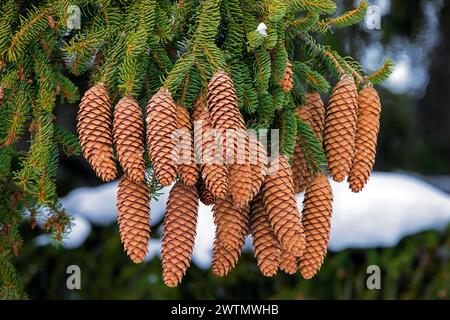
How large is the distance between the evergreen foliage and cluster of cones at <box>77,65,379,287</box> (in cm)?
5

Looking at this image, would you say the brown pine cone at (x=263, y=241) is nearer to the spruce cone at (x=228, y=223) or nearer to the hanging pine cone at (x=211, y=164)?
the spruce cone at (x=228, y=223)

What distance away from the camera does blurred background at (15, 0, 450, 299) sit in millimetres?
3164

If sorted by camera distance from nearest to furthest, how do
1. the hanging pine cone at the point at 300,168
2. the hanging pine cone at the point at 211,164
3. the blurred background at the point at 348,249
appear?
the hanging pine cone at the point at 211,164 < the hanging pine cone at the point at 300,168 < the blurred background at the point at 348,249

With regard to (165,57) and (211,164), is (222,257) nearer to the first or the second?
(211,164)

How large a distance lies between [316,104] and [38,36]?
2.06ft

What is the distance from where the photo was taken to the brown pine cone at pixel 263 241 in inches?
53.6

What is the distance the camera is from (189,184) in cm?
127

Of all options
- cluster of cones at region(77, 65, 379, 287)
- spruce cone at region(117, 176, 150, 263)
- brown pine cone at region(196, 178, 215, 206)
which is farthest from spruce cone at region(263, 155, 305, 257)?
spruce cone at region(117, 176, 150, 263)

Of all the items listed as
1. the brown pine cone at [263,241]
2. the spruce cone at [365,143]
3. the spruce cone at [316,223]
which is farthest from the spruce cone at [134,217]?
the spruce cone at [365,143]

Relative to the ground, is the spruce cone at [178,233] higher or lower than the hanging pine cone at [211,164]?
lower

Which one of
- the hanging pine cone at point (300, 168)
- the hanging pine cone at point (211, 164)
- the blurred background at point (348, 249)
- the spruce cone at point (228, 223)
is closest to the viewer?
the hanging pine cone at point (211, 164)

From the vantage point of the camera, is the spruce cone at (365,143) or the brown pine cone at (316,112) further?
the brown pine cone at (316,112)

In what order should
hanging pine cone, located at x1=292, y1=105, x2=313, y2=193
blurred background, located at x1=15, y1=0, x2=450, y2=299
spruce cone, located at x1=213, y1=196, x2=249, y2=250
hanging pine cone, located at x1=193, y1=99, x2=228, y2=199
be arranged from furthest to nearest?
blurred background, located at x1=15, y1=0, x2=450, y2=299 < hanging pine cone, located at x1=292, y1=105, x2=313, y2=193 < spruce cone, located at x1=213, y1=196, x2=249, y2=250 < hanging pine cone, located at x1=193, y1=99, x2=228, y2=199

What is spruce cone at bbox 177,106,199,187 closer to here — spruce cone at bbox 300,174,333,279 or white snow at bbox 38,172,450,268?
spruce cone at bbox 300,174,333,279
